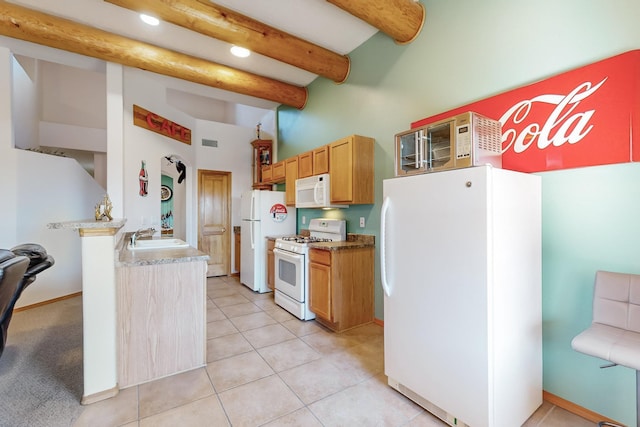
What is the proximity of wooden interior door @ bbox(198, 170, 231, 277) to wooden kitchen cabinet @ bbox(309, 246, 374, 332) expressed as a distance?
308 centimetres

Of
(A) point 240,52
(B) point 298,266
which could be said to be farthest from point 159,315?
(A) point 240,52

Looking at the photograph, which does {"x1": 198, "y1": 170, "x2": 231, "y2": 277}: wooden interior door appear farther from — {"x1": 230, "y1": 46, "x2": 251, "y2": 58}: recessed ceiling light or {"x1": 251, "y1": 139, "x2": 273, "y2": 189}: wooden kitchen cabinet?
{"x1": 230, "y1": 46, "x2": 251, "y2": 58}: recessed ceiling light

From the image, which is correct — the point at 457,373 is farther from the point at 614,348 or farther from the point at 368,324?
the point at 368,324

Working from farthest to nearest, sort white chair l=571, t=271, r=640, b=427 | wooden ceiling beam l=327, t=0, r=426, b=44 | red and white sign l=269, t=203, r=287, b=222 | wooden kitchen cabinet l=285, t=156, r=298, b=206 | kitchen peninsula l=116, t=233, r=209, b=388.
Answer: red and white sign l=269, t=203, r=287, b=222, wooden kitchen cabinet l=285, t=156, r=298, b=206, wooden ceiling beam l=327, t=0, r=426, b=44, kitchen peninsula l=116, t=233, r=209, b=388, white chair l=571, t=271, r=640, b=427

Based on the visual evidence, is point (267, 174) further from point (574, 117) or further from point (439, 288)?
point (574, 117)

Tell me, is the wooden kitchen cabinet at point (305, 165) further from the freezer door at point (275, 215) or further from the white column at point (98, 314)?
the white column at point (98, 314)

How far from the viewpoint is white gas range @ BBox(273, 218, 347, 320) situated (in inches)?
132

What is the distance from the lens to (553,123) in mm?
1893

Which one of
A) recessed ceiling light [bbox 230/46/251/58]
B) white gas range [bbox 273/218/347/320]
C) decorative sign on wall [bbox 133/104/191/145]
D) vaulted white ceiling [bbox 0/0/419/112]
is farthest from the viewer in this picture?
decorative sign on wall [bbox 133/104/191/145]

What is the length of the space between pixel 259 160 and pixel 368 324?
395 cm

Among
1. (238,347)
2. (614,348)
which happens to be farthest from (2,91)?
(614,348)

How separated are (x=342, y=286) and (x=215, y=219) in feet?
11.9

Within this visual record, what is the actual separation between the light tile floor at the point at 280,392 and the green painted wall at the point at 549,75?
330 millimetres

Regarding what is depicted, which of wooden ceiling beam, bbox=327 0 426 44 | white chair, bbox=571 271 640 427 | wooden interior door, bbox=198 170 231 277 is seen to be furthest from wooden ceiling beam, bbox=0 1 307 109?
white chair, bbox=571 271 640 427
